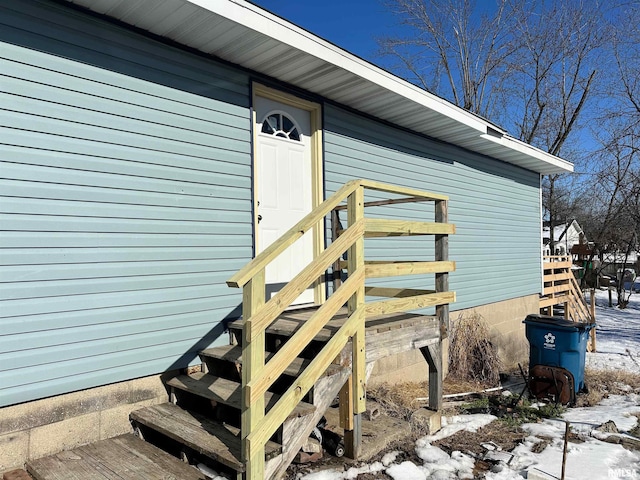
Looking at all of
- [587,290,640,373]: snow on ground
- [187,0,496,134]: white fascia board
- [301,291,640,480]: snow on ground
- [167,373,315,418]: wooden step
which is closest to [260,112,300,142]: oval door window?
[187,0,496,134]: white fascia board

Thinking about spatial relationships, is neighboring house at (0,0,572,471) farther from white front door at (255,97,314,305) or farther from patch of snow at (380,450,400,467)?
patch of snow at (380,450,400,467)

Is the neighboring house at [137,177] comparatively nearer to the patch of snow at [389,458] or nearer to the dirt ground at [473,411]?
the dirt ground at [473,411]

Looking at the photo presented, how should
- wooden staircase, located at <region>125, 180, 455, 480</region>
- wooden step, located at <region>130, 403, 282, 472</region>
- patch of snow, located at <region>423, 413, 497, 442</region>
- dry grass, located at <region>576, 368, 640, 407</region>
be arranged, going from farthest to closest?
dry grass, located at <region>576, 368, 640, 407</region>, patch of snow, located at <region>423, 413, 497, 442</region>, wooden step, located at <region>130, 403, 282, 472</region>, wooden staircase, located at <region>125, 180, 455, 480</region>

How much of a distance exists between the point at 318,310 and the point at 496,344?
5569 mm

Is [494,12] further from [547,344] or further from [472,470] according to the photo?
[472,470]

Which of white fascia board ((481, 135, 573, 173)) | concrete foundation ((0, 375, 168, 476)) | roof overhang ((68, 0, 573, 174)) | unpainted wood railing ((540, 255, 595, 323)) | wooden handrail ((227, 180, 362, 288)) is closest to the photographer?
wooden handrail ((227, 180, 362, 288))

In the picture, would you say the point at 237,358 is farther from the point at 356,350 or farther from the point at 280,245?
the point at 280,245

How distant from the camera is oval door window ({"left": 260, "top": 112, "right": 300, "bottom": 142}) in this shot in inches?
171

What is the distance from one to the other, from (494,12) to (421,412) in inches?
656

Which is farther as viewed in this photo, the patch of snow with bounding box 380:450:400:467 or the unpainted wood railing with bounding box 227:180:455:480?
the patch of snow with bounding box 380:450:400:467

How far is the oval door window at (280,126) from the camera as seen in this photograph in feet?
14.3

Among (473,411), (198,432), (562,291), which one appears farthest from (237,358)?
(562,291)

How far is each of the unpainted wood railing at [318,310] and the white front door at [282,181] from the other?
4.17 feet

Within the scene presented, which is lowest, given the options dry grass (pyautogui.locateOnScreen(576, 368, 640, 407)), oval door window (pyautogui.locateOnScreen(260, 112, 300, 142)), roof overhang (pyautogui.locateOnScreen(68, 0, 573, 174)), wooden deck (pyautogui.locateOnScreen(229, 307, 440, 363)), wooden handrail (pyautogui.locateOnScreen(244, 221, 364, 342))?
dry grass (pyautogui.locateOnScreen(576, 368, 640, 407))
